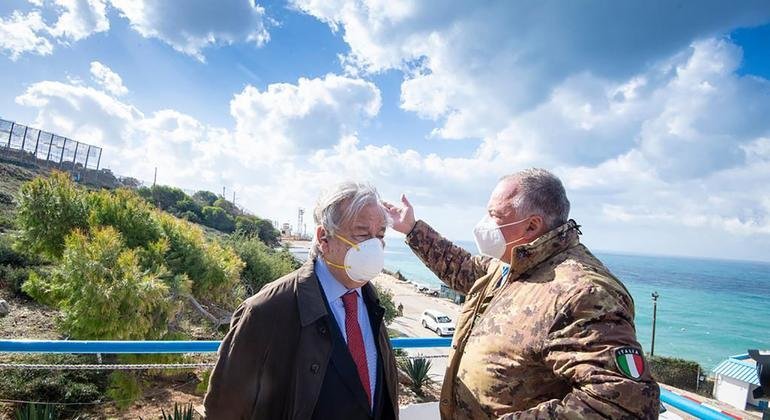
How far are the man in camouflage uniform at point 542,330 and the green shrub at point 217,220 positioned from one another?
60.7 metres

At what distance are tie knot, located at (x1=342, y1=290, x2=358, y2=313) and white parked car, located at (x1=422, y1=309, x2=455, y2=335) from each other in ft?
87.5

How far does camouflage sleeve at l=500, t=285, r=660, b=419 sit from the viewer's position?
122cm

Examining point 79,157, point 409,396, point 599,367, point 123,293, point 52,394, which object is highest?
point 79,157

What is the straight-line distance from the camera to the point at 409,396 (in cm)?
1062

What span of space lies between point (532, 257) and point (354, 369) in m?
0.92

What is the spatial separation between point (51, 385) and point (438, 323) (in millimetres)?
25275

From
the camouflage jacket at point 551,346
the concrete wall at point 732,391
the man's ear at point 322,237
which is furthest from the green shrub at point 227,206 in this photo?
the camouflage jacket at point 551,346

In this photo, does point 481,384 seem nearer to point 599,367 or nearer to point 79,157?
point 599,367

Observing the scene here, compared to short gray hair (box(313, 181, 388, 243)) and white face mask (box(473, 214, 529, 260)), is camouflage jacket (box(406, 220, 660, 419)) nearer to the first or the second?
white face mask (box(473, 214, 529, 260))

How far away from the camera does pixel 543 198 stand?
73.8 inches

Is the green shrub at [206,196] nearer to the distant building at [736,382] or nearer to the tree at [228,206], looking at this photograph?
the tree at [228,206]

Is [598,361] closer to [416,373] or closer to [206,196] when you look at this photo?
[416,373]

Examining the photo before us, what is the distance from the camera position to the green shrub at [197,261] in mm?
10281

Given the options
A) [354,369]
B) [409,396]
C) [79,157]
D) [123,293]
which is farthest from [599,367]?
[79,157]
